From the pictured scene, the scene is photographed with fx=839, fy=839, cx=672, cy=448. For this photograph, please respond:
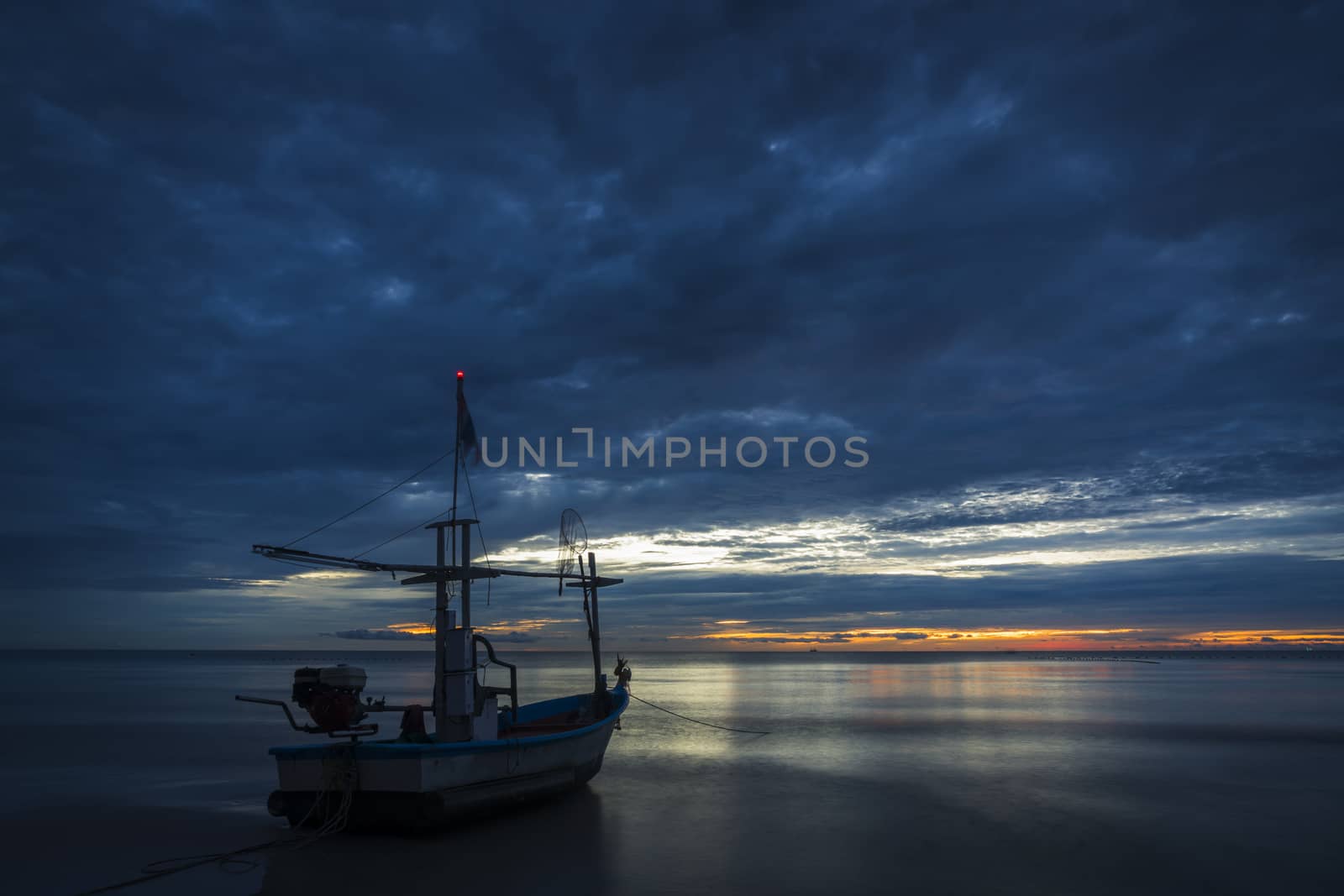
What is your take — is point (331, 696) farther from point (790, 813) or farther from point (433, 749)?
point (790, 813)

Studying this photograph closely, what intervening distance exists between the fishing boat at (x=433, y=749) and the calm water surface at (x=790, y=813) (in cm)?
61

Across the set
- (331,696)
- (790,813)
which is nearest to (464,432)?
(331,696)

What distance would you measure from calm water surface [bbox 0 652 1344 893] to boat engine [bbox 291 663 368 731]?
200 centimetres

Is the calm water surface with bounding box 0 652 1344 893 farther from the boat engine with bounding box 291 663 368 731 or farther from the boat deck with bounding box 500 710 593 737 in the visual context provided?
the boat engine with bounding box 291 663 368 731

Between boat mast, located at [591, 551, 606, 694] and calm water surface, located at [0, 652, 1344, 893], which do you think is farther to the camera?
boat mast, located at [591, 551, 606, 694]

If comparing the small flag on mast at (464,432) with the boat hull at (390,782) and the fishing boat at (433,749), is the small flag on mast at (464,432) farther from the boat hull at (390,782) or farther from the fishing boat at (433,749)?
the boat hull at (390,782)

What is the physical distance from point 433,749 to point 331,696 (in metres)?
2.23

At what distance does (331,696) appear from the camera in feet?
48.3

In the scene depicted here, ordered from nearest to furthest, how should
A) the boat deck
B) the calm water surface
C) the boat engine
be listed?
1. the calm water surface
2. the boat engine
3. the boat deck

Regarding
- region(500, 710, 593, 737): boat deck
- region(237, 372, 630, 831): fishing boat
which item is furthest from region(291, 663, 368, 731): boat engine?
region(500, 710, 593, 737): boat deck

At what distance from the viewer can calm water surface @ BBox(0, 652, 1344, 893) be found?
42.3 ft

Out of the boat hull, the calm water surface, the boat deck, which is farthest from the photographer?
the boat deck

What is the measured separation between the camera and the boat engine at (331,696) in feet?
47.8

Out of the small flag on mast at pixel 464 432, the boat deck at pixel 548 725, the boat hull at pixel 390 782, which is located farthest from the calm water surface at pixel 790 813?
the small flag on mast at pixel 464 432
